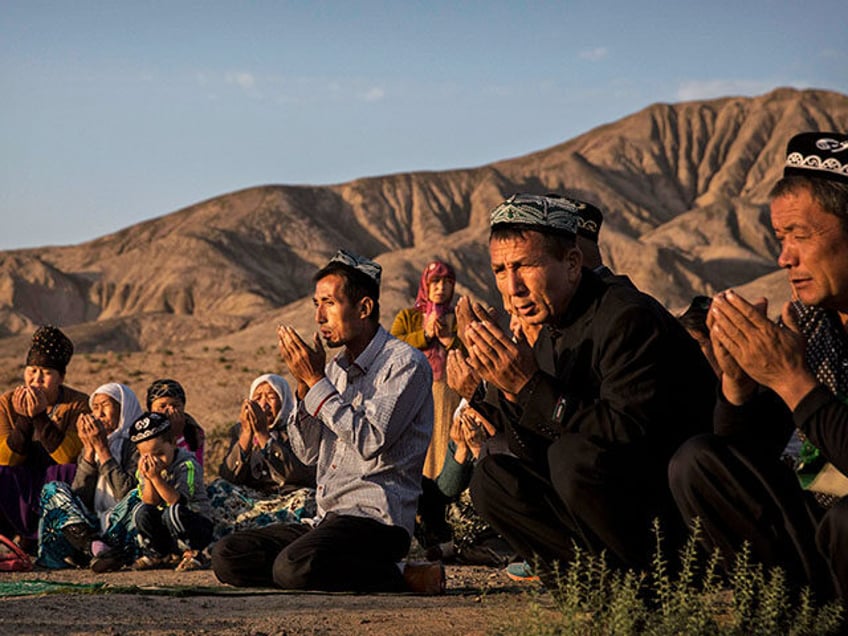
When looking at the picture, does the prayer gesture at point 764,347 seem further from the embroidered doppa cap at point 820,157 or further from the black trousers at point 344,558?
the black trousers at point 344,558

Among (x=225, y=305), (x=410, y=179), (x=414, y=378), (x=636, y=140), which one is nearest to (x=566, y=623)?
(x=414, y=378)

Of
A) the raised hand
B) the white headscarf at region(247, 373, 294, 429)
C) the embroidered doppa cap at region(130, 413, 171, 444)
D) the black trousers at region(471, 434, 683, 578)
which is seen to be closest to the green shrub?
the black trousers at region(471, 434, 683, 578)

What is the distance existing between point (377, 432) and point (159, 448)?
2.36 m

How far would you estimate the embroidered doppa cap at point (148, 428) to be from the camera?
23.1ft

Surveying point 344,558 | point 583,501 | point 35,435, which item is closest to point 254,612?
point 344,558

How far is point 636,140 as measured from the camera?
313ft

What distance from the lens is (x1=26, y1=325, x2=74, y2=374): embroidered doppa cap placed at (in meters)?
8.01

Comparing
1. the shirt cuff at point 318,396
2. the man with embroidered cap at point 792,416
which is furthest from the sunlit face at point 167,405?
the man with embroidered cap at point 792,416

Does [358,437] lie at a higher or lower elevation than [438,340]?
lower

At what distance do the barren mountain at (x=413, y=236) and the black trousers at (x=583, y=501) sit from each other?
35.3 meters

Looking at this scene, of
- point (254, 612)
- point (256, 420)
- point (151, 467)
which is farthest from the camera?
point (256, 420)

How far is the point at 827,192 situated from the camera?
3.46m

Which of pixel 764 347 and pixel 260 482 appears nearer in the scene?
pixel 764 347

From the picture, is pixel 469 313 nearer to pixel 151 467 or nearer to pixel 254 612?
pixel 254 612
